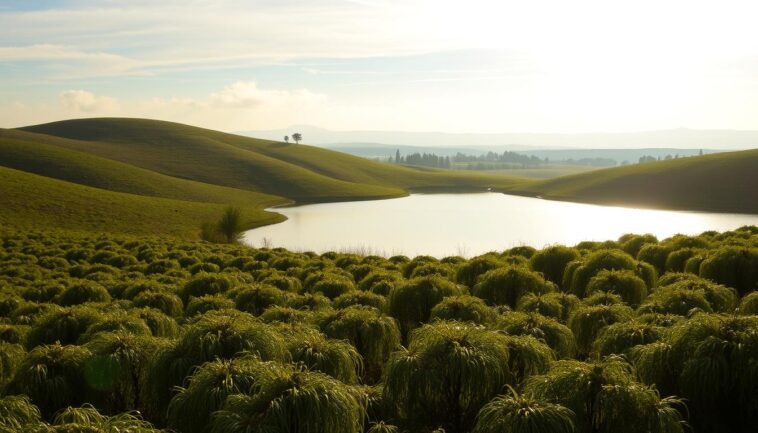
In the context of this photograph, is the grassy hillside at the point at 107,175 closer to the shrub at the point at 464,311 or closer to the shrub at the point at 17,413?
the shrub at the point at 464,311

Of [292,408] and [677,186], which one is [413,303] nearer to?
[292,408]

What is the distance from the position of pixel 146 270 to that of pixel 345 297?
2839 centimetres

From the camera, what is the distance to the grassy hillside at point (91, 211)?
90812 mm

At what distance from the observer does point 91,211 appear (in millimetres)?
99375

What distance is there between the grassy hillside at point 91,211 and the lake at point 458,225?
43.9ft

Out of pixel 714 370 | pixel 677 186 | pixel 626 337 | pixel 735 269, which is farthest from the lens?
pixel 677 186

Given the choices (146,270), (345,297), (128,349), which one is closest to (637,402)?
(128,349)

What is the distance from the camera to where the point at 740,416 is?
12.9 metres

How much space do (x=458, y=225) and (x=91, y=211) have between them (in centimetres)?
6193

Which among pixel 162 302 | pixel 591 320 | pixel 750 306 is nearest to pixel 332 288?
pixel 162 302

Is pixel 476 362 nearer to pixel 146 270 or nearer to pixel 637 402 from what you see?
pixel 637 402

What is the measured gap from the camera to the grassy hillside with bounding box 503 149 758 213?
443ft

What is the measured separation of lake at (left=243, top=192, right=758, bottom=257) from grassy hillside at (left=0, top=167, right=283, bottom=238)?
13.4 metres

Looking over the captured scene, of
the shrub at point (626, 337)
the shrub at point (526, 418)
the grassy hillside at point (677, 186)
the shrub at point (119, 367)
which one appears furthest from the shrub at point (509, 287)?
the grassy hillside at point (677, 186)
